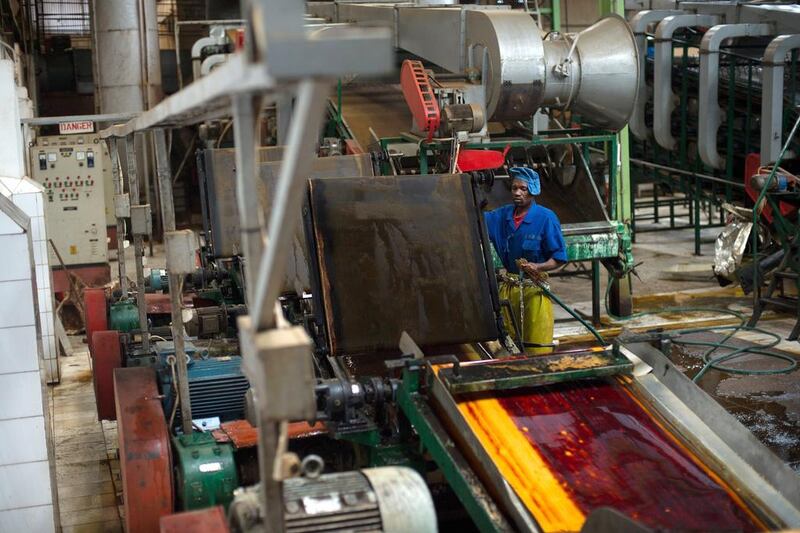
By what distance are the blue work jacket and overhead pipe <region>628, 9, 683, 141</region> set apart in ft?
19.8

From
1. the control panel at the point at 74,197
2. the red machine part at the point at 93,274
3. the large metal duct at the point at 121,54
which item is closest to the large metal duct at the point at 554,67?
the control panel at the point at 74,197

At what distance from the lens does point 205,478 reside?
4836 millimetres

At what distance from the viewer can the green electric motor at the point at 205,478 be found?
4.82 metres

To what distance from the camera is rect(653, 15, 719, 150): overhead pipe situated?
1247 cm

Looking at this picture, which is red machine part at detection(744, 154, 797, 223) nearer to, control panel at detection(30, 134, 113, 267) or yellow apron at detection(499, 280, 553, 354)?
yellow apron at detection(499, 280, 553, 354)

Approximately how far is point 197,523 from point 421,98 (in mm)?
5788

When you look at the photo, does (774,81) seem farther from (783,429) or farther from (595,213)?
(783,429)

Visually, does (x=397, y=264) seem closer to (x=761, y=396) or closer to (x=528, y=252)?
(x=528, y=252)

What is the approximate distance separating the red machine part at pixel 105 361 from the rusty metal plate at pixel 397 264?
1975 millimetres

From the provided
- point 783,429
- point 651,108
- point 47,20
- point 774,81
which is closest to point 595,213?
point 774,81

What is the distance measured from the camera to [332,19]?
43.7 ft

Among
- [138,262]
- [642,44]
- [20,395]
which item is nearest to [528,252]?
[138,262]

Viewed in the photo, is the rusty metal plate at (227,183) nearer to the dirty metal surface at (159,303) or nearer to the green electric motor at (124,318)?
the dirty metal surface at (159,303)

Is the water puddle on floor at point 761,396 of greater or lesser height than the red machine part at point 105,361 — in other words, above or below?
below
